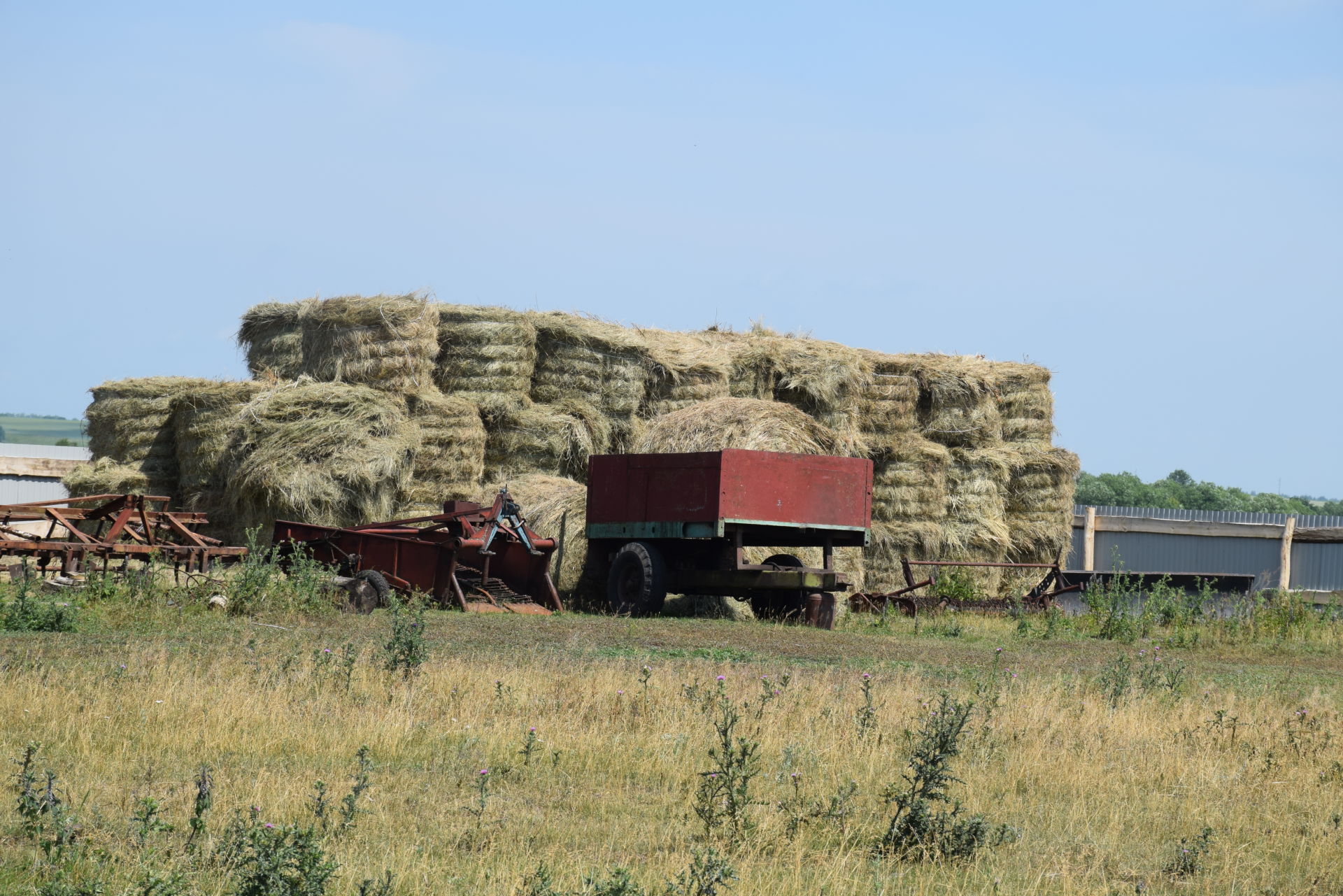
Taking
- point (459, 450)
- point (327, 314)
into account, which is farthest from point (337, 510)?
point (327, 314)

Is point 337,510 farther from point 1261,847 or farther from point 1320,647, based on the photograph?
point 1261,847

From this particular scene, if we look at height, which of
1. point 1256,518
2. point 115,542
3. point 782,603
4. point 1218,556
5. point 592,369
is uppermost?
point 592,369

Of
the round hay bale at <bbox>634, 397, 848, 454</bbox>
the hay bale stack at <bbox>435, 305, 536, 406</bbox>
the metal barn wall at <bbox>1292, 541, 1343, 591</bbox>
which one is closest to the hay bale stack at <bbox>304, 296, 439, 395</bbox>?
the hay bale stack at <bbox>435, 305, 536, 406</bbox>

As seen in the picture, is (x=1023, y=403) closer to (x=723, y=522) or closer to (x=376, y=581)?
(x=723, y=522)

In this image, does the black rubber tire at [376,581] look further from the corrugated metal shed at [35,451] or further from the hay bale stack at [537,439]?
the corrugated metal shed at [35,451]

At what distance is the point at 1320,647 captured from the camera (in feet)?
55.8

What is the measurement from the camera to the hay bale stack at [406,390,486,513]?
19.5 metres

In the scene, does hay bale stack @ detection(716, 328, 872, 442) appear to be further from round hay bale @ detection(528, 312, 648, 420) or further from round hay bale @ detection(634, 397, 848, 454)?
round hay bale @ detection(634, 397, 848, 454)

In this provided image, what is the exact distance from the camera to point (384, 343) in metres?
20.1

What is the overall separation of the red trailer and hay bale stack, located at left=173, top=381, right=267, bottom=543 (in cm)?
513

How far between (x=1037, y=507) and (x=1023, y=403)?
6.07 feet

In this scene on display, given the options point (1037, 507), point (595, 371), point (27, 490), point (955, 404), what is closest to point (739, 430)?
point (595, 371)

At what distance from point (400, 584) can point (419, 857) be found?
35.9 feet

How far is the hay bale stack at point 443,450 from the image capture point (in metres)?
19.5
